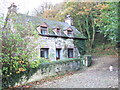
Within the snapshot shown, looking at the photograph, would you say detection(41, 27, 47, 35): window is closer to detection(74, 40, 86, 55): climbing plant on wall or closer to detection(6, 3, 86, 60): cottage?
detection(6, 3, 86, 60): cottage

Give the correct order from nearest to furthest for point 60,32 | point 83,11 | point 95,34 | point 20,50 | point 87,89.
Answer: point 20,50 → point 87,89 → point 60,32 → point 83,11 → point 95,34

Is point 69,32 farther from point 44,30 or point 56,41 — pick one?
point 44,30

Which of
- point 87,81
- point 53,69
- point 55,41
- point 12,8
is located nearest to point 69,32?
point 55,41

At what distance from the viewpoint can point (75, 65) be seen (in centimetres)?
1091

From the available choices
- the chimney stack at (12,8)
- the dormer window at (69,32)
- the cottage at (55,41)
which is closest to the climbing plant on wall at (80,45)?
the cottage at (55,41)

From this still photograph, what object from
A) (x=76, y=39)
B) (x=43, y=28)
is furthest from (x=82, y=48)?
(x=43, y=28)

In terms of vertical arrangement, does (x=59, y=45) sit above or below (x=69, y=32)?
below

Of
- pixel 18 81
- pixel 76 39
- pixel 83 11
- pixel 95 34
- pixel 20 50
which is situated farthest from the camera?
pixel 95 34

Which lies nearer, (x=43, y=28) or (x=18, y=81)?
(x=18, y=81)

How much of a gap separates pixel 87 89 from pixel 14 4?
203 inches

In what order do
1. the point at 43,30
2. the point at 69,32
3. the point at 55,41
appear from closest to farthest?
the point at 43,30 → the point at 55,41 → the point at 69,32

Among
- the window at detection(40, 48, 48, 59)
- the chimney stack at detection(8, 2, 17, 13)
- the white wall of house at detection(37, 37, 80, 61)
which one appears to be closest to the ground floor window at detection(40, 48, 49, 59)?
the window at detection(40, 48, 48, 59)

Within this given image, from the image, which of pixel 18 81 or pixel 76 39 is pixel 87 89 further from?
pixel 76 39

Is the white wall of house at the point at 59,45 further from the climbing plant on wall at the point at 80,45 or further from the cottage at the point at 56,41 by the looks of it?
the climbing plant on wall at the point at 80,45
